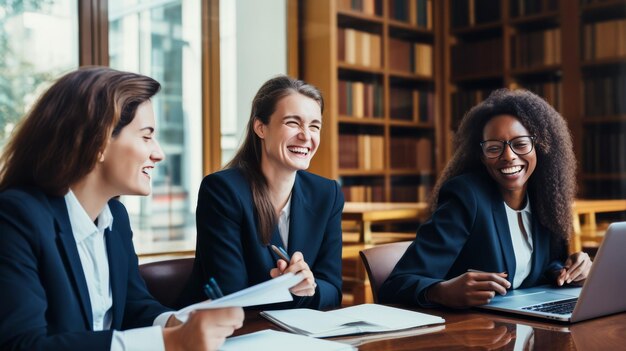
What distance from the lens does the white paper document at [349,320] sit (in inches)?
54.4

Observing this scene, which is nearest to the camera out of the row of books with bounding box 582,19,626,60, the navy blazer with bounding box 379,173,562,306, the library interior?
the navy blazer with bounding box 379,173,562,306

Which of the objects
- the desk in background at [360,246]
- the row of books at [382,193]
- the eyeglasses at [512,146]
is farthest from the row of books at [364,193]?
the eyeglasses at [512,146]

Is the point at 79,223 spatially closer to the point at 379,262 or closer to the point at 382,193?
the point at 379,262

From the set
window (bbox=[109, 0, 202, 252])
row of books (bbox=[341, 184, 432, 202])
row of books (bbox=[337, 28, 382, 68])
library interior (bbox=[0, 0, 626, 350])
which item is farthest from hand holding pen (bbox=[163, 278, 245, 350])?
row of books (bbox=[337, 28, 382, 68])

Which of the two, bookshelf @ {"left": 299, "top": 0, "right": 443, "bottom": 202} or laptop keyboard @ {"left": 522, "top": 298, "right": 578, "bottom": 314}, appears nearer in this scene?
laptop keyboard @ {"left": 522, "top": 298, "right": 578, "bottom": 314}

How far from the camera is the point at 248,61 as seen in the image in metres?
4.73

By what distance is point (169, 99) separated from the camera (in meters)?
4.34

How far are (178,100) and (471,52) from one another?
270 cm

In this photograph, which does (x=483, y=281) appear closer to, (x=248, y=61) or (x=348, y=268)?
(x=348, y=268)

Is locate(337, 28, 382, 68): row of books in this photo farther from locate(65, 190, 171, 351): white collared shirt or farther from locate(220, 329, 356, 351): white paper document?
locate(220, 329, 356, 351): white paper document

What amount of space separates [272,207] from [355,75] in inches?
133

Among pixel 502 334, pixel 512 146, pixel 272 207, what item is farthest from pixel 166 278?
pixel 512 146

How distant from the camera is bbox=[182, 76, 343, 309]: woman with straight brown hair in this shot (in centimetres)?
196

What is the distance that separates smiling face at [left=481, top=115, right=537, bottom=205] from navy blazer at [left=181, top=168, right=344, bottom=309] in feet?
1.75
